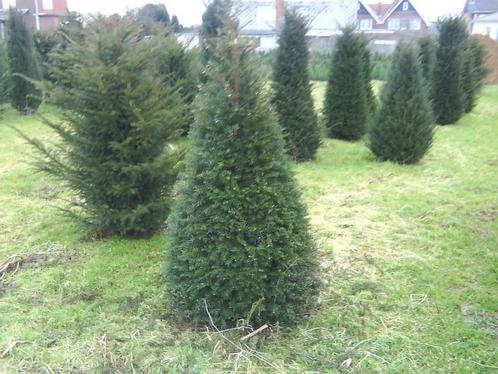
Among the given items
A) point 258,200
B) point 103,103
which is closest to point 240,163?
point 258,200

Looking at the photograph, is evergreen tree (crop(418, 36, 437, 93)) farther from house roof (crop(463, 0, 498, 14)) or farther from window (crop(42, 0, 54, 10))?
window (crop(42, 0, 54, 10))

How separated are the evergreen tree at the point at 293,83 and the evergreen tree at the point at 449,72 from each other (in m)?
5.63

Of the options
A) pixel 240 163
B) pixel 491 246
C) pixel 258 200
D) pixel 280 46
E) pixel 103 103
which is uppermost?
pixel 280 46

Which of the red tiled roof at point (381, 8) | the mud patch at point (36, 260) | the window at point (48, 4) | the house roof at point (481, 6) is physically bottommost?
the mud patch at point (36, 260)

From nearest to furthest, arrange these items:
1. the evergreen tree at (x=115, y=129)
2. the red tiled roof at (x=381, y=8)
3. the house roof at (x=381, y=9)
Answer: the evergreen tree at (x=115, y=129)
the house roof at (x=381, y=9)
the red tiled roof at (x=381, y=8)

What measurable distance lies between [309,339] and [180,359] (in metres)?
0.86

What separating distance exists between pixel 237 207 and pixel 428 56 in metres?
11.3

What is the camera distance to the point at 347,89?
34.0 ft

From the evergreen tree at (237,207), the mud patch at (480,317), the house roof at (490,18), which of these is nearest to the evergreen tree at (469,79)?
the mud patch at (480,317)

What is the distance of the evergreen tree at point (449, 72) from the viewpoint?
1273 cm

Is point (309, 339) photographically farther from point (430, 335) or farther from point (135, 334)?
point (135, 334)

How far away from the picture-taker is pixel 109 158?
16.5 feet

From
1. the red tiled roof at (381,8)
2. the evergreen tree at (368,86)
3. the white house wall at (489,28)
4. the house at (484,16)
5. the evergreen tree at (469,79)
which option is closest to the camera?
the evergreen tree at (368,86)

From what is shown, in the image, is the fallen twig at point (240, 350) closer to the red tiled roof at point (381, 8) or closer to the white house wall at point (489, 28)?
the white house wall at point (489, 28)
